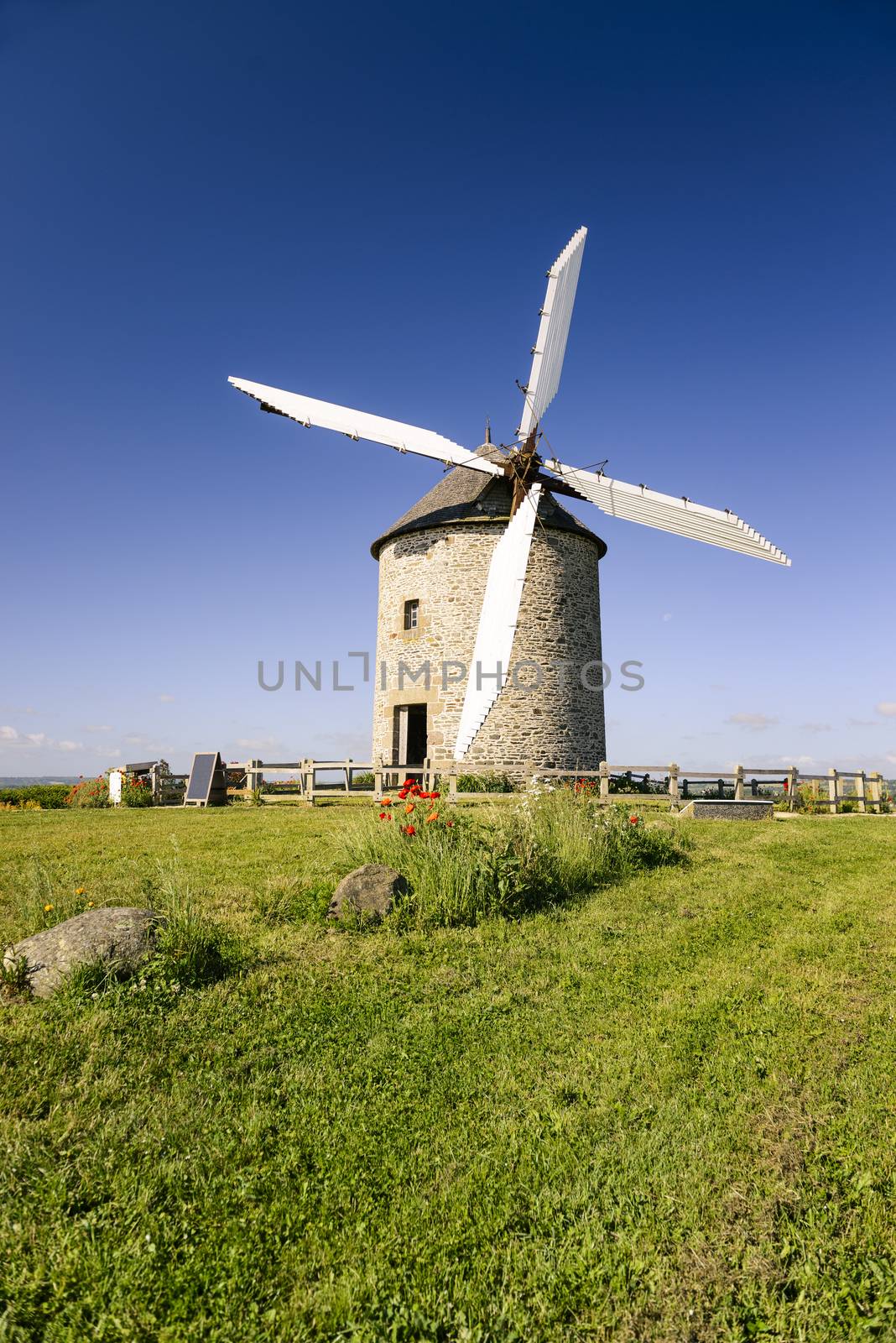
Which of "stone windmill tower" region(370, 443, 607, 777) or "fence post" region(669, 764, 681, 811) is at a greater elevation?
"stone windmill tower" region(370, 443, 607, 777)

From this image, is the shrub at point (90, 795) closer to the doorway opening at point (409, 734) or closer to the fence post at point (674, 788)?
the doorway opening at point (409, 734)

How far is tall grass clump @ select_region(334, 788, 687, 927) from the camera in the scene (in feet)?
24.1

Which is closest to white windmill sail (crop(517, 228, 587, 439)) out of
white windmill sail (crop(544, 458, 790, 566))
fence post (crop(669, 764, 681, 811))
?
white windmill sail (crop(544, 458, 790, 566))

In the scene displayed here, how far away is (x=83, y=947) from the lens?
5.27m

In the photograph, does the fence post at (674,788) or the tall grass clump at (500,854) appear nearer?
the tall grass clump at (500,854)

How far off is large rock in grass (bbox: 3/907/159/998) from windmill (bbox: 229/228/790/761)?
8.95 m

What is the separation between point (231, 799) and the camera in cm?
2125

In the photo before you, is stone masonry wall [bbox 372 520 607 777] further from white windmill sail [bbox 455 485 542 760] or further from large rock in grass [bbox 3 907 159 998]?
large rock in grass [bbox 3 907 159 998]

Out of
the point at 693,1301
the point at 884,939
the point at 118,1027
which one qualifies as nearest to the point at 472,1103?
the point at 693,1301

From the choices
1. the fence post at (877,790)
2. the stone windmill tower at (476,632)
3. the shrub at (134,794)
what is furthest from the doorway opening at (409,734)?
the fence post at (877,790)

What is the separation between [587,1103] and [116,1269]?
7.76 ft

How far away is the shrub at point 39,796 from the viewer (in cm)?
2122

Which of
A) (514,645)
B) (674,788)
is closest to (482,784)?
(514,645)

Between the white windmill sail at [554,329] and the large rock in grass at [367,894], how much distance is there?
13261 mm
